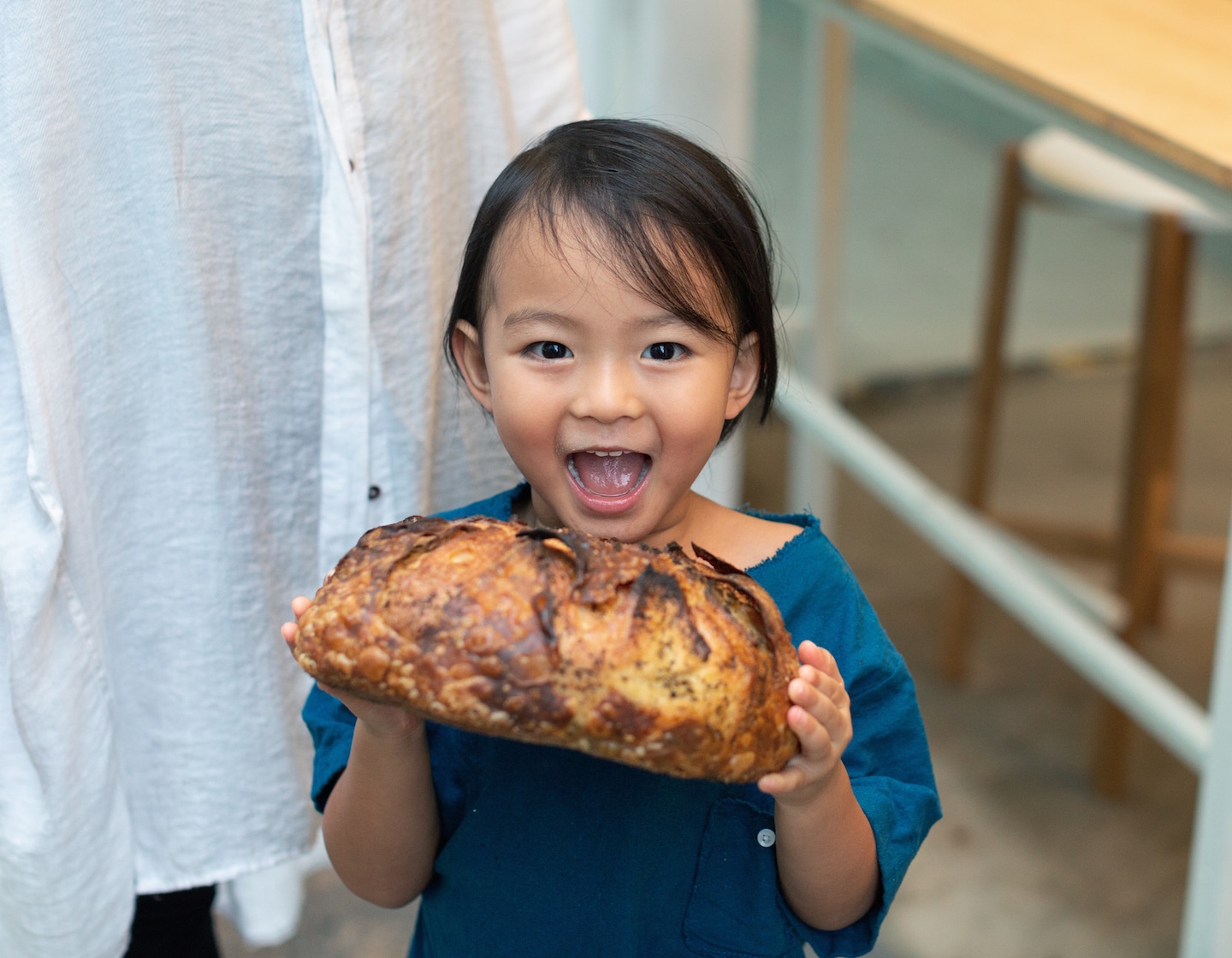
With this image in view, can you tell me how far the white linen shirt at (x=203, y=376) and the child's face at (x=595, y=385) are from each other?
0.61ft

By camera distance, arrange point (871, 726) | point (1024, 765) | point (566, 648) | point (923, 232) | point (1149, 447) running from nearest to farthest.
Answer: point (566, 648) < point (871, 726) < point (1149, 447) < point (1024, 765) < point (923, 232)

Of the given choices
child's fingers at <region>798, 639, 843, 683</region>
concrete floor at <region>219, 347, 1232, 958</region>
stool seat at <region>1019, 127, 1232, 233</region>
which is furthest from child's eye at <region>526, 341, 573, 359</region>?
stool seat at <region>1019, 127, 1232, 233</region>

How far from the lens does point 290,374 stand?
3.32 feet

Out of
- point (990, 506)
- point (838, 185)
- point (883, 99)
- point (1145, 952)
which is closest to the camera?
point (1145, 952)

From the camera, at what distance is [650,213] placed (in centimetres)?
84

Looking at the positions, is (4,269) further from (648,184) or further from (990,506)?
(990,506)

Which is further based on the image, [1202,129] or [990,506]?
[990,506]

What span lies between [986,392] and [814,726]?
1700 mm

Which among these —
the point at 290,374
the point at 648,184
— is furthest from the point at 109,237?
the point at 648,184

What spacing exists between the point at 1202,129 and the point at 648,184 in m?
0.58

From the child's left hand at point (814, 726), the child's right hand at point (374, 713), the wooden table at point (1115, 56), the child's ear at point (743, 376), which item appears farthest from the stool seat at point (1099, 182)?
the child's right hand at point (374, 713)

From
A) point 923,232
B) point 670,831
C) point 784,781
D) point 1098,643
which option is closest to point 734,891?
point 670,831

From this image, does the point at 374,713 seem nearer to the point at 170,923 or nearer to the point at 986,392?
the point at 170,923

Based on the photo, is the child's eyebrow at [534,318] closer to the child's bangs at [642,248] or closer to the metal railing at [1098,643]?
the child's bangs at [642,248]
